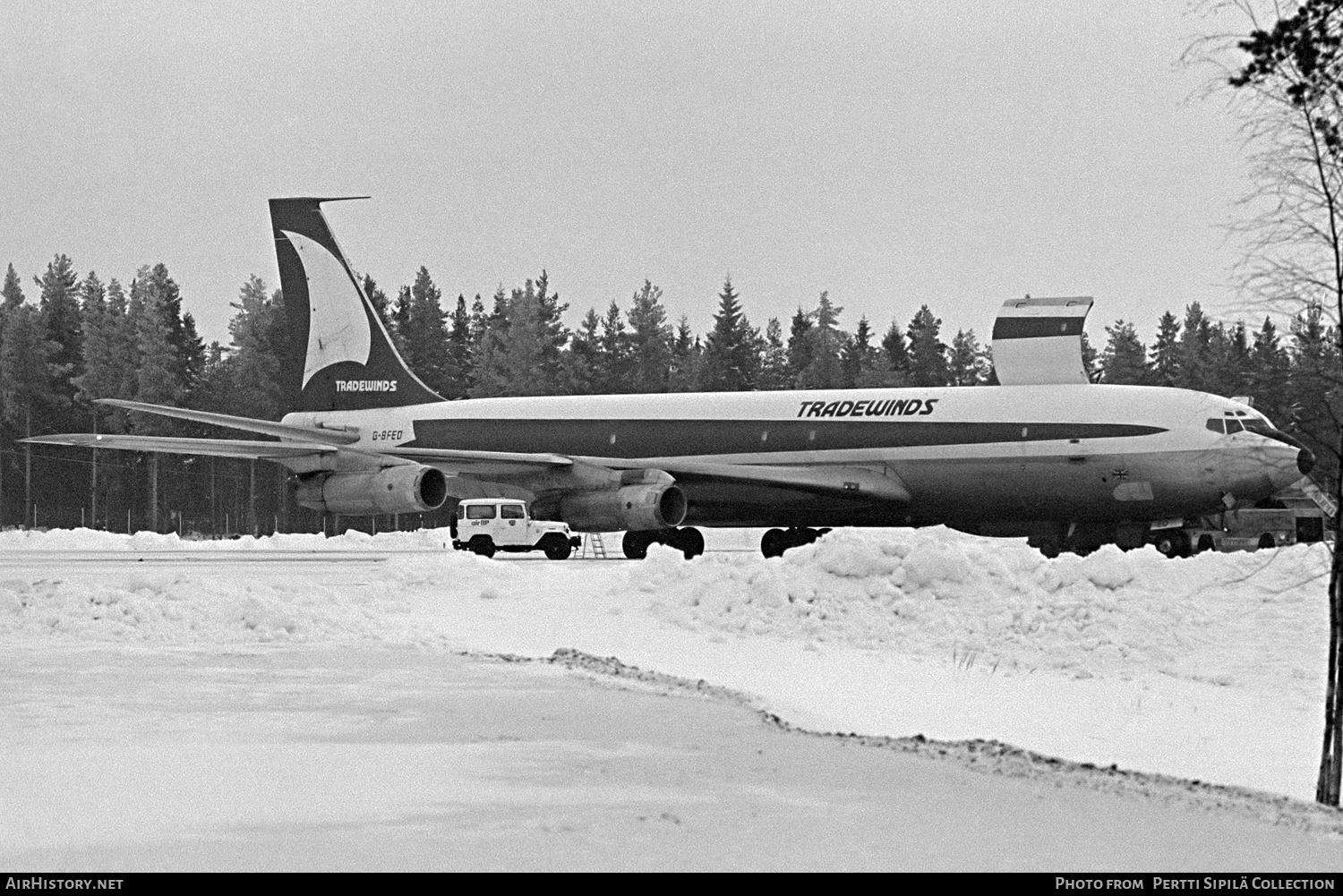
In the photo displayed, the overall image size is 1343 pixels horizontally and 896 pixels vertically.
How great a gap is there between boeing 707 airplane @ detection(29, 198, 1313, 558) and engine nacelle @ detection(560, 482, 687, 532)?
1.6 inches

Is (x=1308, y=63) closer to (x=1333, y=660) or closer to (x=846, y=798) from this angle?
(x=1333, y=660)

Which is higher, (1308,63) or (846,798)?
(1308,63)

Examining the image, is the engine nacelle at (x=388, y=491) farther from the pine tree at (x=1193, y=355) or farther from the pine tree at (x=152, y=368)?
the pine tree at (x=1193, y=355)

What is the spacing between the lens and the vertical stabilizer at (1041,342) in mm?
33375

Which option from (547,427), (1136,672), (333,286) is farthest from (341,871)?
(333,286)

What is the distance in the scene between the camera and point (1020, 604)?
870 inches

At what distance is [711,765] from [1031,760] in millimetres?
2402

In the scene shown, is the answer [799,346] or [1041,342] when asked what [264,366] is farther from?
[1041,342]

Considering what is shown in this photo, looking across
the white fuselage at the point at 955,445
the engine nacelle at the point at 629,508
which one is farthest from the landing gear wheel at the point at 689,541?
the engine nacelle at the point at 629,508

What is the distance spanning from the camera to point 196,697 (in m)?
11.1

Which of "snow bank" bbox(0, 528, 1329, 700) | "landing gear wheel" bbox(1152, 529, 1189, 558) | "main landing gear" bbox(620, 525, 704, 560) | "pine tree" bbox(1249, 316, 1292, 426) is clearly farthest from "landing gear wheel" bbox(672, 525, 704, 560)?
"pine tree" bbox(1249, 316, 1292, 426)

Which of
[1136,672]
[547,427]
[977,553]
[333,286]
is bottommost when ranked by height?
[1136,672]

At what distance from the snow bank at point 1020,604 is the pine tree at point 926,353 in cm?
8441

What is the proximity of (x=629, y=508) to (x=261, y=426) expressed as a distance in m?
9.12
